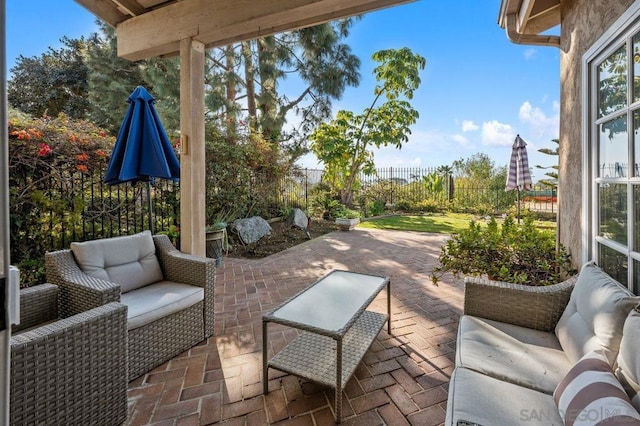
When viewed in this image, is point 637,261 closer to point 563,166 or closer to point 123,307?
point 563,166

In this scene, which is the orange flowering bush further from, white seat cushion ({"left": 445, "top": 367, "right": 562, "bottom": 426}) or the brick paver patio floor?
white seat cushion ({"left": 445, "top": 367, "right": 562, "bottom": 426})

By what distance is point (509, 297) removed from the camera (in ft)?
6.66

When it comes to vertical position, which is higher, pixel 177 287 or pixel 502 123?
pixel 502 123

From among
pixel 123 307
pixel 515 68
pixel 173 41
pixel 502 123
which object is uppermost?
pixel 515 68

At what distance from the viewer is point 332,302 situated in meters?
2.25

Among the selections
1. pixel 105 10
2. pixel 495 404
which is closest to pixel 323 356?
pixel 495 404

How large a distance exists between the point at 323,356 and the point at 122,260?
1745 mm

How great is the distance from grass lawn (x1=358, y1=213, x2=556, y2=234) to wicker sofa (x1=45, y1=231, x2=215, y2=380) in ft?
20.9

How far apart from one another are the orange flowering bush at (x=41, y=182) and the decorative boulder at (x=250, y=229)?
2663 millimetres

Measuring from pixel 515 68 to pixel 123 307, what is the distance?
12292 mm

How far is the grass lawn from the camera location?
26.5 ft

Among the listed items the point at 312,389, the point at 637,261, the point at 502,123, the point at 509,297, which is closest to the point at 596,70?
the point at 637,261

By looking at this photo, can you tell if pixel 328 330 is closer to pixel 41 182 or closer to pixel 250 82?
pixel 41 182

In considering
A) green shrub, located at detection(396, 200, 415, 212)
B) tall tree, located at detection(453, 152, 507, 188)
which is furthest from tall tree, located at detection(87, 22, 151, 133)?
tall tree, located at detection(453, 152, 507, 188)
